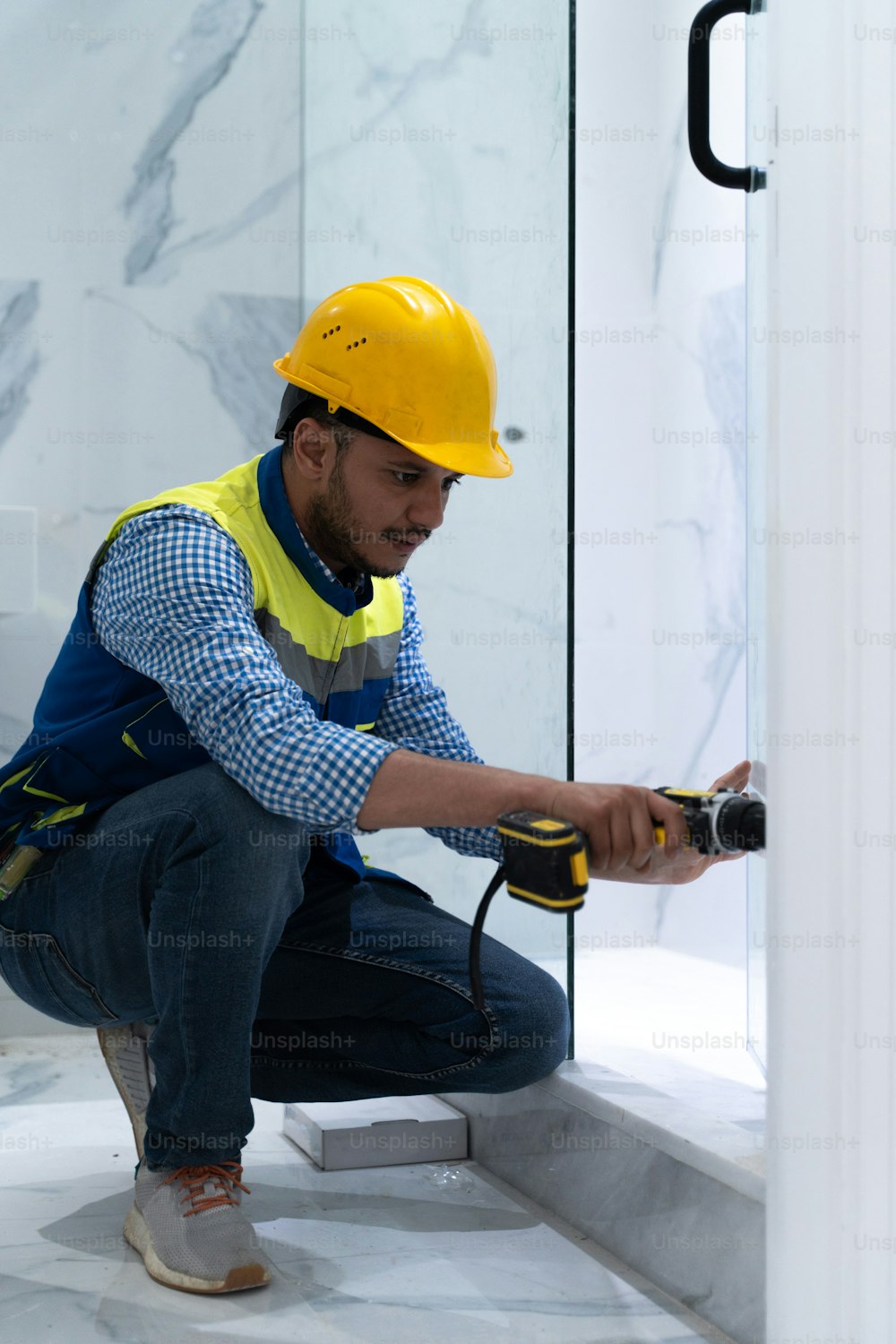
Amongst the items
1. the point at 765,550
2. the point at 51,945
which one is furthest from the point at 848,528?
the point at 51,945

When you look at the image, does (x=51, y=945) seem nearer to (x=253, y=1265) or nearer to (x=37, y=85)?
(x=253, y=1265)

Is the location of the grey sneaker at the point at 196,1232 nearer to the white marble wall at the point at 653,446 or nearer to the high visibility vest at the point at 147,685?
the high visibility vest at the point at 147,685

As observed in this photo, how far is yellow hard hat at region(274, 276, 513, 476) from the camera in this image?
1392 millimetres

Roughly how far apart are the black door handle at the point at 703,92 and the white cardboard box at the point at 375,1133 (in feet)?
3.50

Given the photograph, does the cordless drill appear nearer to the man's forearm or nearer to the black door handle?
the man's forearm

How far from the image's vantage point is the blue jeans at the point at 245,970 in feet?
4.13

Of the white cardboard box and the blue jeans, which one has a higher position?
the blue jeans

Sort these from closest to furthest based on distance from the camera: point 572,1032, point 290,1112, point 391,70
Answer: point 572,1032
point 290,1112
point 391,70

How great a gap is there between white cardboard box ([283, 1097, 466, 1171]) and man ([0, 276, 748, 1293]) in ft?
0.45

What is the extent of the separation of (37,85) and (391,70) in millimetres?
542

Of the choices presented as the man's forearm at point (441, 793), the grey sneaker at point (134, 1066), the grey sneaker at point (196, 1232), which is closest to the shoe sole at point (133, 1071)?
the grey sneaker at point (134, 1066)

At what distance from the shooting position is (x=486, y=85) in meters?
1.82

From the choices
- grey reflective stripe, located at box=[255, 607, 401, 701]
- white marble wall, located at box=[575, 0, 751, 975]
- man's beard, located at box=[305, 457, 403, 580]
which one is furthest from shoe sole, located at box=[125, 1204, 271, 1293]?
white marble wall, located at box=[575, 0, 751, 975]

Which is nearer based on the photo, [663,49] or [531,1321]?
[531,1321]
